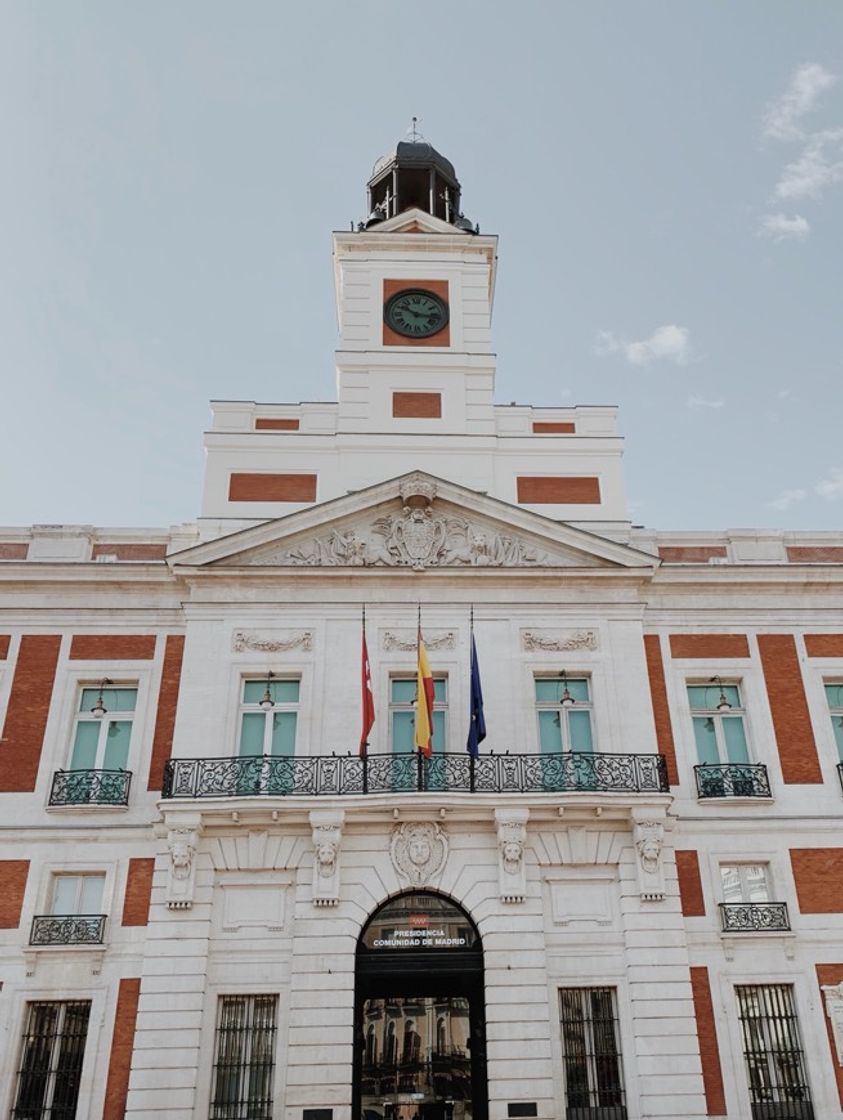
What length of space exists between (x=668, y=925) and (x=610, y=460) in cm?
848

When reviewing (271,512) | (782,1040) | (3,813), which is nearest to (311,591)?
(271,512)

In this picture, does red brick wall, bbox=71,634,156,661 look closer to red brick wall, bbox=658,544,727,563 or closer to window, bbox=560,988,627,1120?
window, bbox=560,988,627,1120

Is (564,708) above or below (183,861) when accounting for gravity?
above

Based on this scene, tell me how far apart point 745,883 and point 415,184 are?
1728 cm

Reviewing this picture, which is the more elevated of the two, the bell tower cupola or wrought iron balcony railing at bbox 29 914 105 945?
the bell tower cupola

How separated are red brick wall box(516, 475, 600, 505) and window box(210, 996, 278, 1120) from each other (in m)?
9.71

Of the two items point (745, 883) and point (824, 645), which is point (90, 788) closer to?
point (745, 883)

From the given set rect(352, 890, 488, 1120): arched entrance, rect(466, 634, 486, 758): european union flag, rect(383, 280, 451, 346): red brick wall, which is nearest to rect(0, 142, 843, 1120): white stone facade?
rect(352, 890, 488, 1120): arched entrance

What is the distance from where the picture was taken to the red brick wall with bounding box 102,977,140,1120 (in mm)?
13898

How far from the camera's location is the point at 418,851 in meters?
15.3

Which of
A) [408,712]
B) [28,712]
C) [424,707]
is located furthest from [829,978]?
[28,712]

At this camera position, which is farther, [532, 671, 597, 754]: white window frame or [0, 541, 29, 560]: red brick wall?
[0, 541, 29, 560]: red brick wall

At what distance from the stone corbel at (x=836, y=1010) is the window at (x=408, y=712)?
6.82 metres

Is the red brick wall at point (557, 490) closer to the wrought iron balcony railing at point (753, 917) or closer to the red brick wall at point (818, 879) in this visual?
the red brick wall at point (818, 879)
